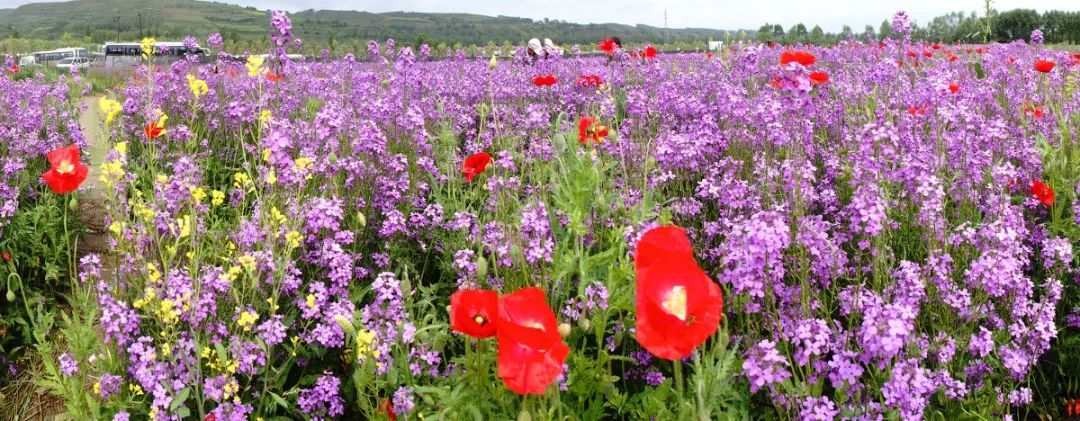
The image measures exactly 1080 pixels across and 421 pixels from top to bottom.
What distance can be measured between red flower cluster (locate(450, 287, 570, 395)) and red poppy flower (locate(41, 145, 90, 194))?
2.08 meters

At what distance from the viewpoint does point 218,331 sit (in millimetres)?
2373

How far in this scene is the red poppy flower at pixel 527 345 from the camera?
1246 mm

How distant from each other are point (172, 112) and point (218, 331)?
3.86 meters

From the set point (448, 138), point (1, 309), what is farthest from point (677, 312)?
point (1, 309)

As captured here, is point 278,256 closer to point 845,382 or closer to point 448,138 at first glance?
point 448,138

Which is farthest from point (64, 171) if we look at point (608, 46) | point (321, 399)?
point (608, 46)

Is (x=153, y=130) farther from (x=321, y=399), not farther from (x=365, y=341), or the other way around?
(x=365, y=341)

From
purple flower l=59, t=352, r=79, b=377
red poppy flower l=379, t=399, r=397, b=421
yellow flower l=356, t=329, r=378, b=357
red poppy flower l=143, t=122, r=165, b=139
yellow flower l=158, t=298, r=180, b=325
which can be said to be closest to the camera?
yellow flower l=356, t=329, r=378, b=357

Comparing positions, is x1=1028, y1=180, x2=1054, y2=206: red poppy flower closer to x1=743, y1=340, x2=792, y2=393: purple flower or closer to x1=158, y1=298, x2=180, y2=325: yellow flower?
x1=743, y1=340, x2=792, y2=393: purple flower

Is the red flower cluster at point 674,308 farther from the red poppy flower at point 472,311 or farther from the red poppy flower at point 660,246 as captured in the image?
the red poppy flower at point 472,311

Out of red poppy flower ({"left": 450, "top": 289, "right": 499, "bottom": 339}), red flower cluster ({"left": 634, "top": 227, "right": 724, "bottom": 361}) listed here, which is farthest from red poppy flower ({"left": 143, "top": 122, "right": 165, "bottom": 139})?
red flower cluster ({"left": 634, "top": 227, "right": 724, "bottom": 361})

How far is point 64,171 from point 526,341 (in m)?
2.28

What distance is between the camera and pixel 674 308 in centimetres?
125

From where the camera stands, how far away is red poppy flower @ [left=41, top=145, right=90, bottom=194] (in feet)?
8.45
